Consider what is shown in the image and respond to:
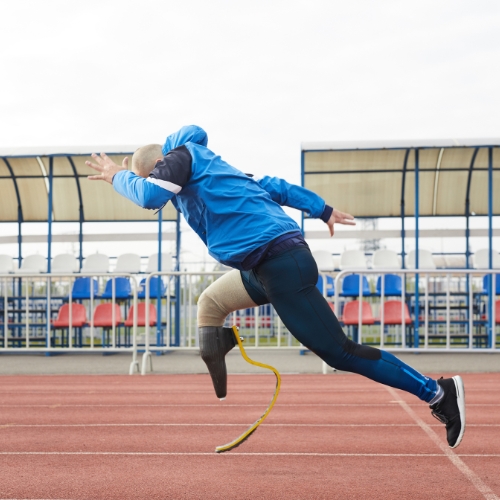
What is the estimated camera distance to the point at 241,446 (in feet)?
16.4

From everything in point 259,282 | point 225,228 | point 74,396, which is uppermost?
point 225,228

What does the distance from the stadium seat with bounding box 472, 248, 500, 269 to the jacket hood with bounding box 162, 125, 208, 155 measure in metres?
12.1

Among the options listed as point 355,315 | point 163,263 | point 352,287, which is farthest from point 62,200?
point 355,315

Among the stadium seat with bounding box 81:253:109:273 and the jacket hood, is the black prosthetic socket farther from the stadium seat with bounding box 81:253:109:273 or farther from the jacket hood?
the stadium seat with bounding box 81:253:109:273

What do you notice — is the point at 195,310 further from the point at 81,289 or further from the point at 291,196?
the point at 291,196

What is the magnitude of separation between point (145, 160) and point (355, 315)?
886 cm

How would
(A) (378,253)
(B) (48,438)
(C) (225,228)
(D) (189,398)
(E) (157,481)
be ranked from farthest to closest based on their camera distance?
(A) (378,253) < (D) (189,398) < (B) (48,438) < (E) (157,481) < (C) (225,228)

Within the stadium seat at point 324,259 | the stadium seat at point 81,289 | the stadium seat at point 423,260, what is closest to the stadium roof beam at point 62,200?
the stadium seat at point 81,289

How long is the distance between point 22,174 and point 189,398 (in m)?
10.2

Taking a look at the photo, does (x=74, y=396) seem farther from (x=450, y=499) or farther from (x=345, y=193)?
(x=345, y=193)

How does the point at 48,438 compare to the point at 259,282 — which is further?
the point at 48,438

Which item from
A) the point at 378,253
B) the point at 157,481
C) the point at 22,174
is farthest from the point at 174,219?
the point at 157,481

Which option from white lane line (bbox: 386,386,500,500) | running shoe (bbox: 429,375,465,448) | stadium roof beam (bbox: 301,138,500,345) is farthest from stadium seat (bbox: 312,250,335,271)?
running shoe (bbox: 429,375,465,448)

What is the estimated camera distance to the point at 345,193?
1603cm
